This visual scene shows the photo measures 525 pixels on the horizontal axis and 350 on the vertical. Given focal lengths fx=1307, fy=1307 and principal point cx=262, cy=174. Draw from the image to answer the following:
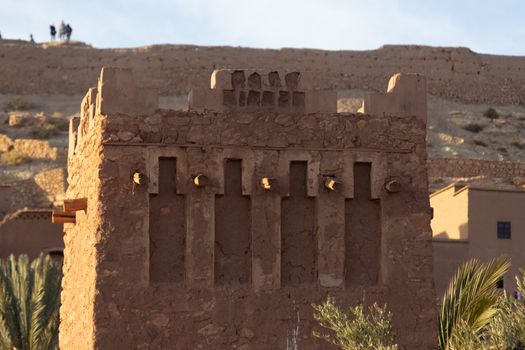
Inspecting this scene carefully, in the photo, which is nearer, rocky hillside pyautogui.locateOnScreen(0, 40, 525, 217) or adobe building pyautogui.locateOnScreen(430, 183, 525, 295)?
adobe building pyautogui.locateOnScreen(430, 183, 525, 295)

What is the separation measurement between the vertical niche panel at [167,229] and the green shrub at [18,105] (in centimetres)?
5657

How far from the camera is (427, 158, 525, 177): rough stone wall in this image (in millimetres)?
51156

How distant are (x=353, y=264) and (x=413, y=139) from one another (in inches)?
49.0

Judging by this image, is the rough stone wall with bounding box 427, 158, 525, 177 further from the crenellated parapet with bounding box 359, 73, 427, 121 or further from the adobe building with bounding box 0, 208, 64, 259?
the crenellated parapet with bounding box 359, 73, 427, 121

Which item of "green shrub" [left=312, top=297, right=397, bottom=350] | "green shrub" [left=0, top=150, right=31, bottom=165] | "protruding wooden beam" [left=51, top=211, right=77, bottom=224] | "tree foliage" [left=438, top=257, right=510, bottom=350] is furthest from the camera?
"green shrub" [left=0, top=150, right=31, bottom=165]

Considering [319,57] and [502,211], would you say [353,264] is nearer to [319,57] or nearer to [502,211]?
[502,211]

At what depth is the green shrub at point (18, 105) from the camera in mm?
66500

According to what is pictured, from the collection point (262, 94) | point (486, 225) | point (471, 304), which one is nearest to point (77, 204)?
point (262, 94)

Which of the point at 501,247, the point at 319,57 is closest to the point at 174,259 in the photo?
the point at 501,247

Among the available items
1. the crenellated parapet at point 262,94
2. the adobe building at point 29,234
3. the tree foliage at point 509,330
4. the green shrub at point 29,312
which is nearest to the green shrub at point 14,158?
the adobe building at point 29,234

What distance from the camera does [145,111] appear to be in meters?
11.2

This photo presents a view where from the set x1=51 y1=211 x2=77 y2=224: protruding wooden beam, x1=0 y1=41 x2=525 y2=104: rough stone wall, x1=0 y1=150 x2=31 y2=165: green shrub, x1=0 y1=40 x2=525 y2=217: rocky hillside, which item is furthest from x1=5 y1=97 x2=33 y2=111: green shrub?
x1=51 y1=211 x2=77 y2=224: protruding wooden beam

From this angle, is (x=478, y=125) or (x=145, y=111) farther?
(x=478, y=125)

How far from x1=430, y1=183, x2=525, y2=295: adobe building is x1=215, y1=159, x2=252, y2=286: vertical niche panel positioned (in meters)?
15.6
